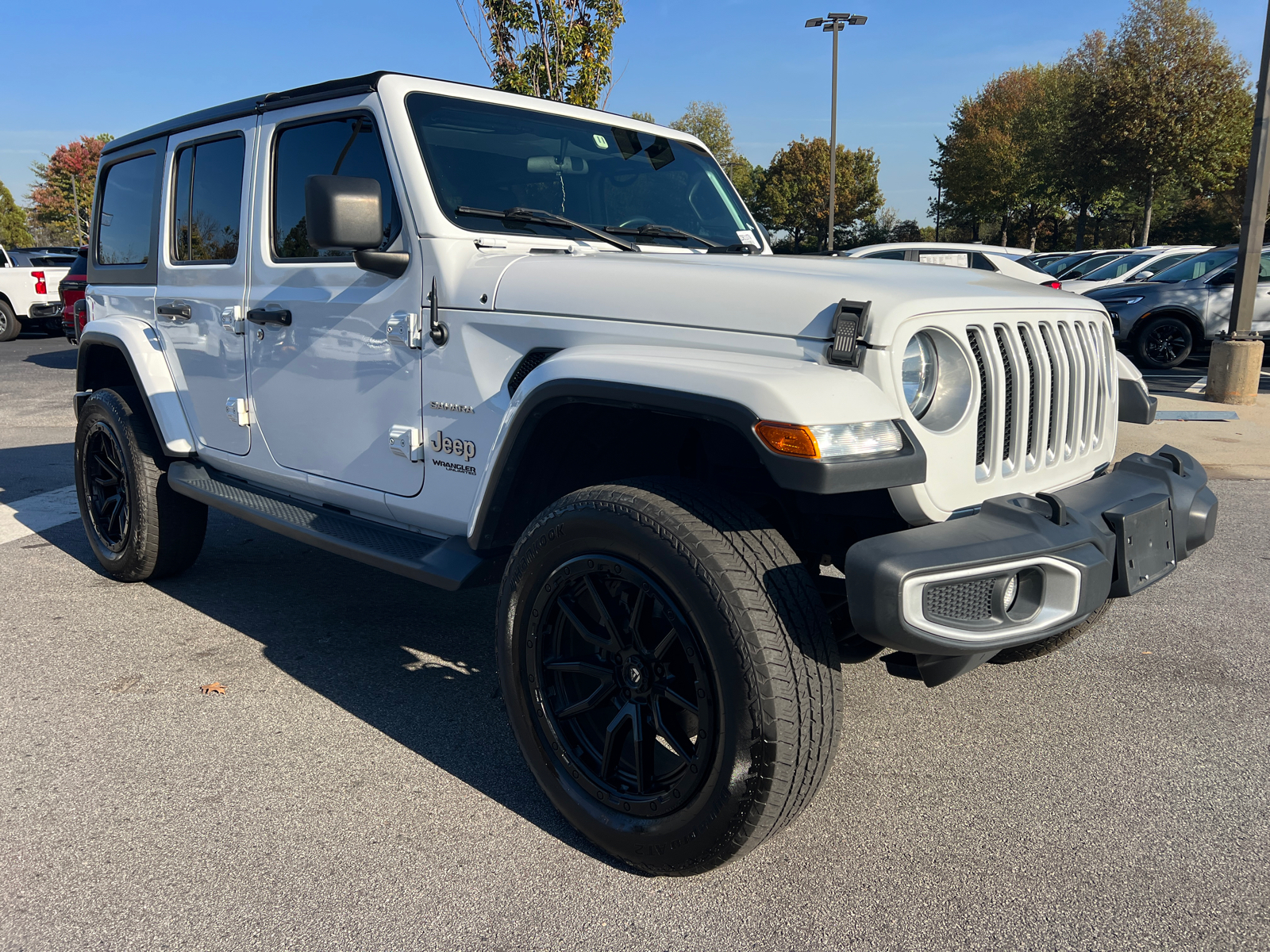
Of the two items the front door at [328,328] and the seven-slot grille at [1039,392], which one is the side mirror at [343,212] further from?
the seven-slot grille at [1039,392]

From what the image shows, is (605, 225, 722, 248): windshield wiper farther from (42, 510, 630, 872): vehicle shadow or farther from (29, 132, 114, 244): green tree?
(29, 132, 114, 244): green tree

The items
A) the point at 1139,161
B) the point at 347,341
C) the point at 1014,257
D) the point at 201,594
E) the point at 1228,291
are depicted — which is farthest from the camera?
the point at 1139,161

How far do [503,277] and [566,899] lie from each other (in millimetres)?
1646

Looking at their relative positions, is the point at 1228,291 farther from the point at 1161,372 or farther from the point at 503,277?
the point at 503,277

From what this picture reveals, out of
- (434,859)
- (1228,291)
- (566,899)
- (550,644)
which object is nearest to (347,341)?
(550,644)

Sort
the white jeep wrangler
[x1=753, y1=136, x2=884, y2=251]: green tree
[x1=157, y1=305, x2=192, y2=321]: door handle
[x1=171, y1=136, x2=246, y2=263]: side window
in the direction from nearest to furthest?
the white jeep wrangler, [x1=171, y1=136, x2=246, y2=263]: side window, [x1=157, y1=305, x2=192, y2=321]: door handle, [x1=753, y1=136, x2=884, y2=251]: green tree

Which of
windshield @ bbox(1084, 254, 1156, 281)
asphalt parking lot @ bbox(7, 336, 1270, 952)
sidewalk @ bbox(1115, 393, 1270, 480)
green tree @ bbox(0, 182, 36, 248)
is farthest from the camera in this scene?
green tree @ bbox(0, 182, 36, 248)

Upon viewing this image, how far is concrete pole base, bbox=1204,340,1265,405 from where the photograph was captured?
388 inches

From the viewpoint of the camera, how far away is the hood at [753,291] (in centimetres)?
221

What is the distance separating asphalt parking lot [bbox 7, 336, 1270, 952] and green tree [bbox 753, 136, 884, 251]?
54898 mm

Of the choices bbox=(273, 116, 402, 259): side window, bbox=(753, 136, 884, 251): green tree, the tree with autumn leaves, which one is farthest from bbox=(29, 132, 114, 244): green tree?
bbox=(273, 116, 402, 259): side window

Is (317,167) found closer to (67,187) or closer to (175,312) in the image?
(175,312)

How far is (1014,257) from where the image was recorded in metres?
14.2

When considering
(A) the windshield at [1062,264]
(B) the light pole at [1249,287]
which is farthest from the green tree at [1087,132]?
(B) the light pole at [1249,287]
